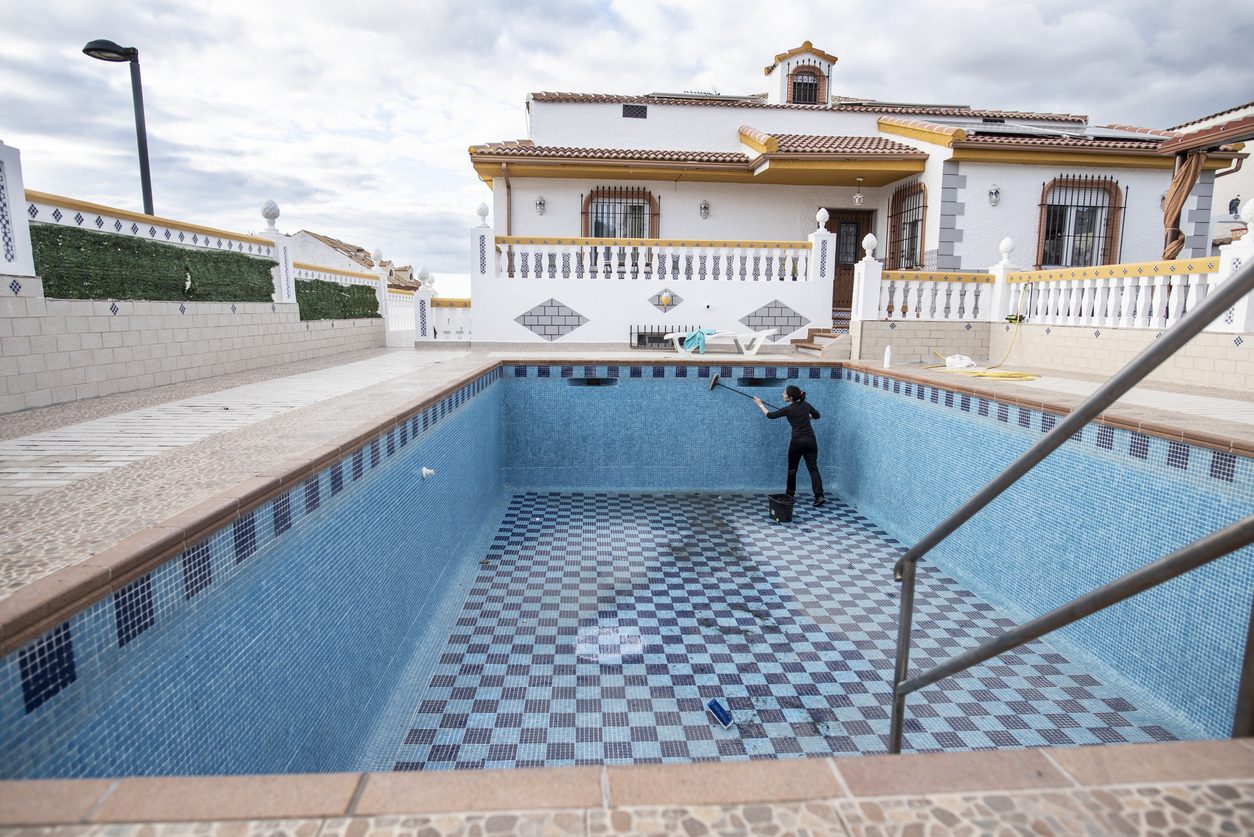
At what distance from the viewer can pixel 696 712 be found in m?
3.14

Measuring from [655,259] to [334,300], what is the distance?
471cm

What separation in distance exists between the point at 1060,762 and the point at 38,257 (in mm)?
5912

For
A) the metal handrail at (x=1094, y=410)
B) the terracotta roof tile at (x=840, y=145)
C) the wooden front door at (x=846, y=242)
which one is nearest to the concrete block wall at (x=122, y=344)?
the metal handrail at (x=1094, y=410)

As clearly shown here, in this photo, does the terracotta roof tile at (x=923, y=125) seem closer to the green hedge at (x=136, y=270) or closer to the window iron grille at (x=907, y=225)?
the window iron grille at (x=907, y=225)

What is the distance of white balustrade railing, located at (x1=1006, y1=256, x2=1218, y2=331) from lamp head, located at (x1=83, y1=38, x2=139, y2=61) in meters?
10.0

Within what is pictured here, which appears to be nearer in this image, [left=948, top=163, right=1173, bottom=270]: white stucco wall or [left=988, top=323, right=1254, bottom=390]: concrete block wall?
[left=988, top=323, right=1254, bottom=390]: concrete block wall

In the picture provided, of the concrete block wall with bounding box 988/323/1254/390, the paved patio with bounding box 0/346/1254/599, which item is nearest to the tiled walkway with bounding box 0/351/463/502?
the paved patio with bounding box 0/346/1254/599

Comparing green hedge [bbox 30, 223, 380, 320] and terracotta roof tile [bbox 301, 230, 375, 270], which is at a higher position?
terracotta roof tile [bbox 301, 230, 375, 270]

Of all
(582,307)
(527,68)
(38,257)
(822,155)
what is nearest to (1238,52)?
(822,155)

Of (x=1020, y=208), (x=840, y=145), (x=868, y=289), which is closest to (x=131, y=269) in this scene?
A: (x=868, y=289)

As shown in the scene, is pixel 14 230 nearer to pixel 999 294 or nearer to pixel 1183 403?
pixel 1183 403

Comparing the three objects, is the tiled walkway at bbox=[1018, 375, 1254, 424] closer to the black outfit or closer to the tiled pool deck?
the tiled pool deck

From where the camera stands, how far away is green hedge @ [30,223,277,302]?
4438 mm

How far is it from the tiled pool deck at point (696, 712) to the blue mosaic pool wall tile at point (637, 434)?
403mm
